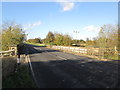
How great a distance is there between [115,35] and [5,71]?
1675cm

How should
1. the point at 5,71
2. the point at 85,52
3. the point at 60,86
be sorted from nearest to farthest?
the point at 60,86, the point at 5,71, the point at 85,52

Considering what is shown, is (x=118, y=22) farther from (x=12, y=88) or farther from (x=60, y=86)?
(x=12, y=88)

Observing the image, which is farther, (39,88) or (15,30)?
(15,30)

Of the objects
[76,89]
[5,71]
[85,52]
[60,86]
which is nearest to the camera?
[76,89]

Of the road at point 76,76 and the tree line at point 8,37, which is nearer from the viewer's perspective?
the road at point 76,76

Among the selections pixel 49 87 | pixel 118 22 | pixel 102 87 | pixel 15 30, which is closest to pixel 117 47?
pixel 118 22

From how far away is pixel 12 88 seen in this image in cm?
623

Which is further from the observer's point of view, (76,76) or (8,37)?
(8,37)

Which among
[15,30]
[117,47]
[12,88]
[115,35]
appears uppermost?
[15,30]

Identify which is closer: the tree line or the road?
the road

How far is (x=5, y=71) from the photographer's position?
939cm

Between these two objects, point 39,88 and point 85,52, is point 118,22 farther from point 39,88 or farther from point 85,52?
point 39,88

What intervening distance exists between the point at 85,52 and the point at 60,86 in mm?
19196

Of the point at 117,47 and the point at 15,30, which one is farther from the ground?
the point at 15,30
